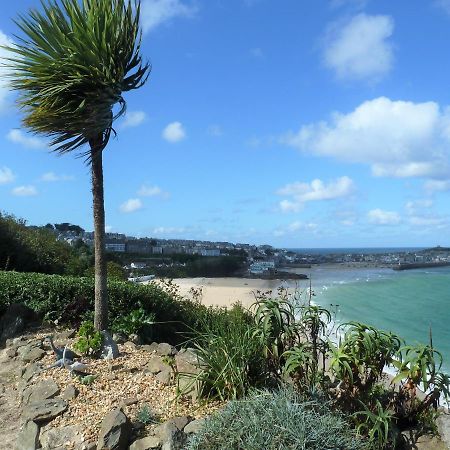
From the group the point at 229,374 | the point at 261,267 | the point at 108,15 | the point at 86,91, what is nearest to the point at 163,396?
the point at 229,374

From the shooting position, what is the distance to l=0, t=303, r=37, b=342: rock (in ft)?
23.5

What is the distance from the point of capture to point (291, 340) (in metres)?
4.36

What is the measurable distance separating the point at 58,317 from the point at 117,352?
2.31 meters

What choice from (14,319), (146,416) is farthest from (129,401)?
(14,319)

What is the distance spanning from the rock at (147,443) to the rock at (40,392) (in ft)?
4.36

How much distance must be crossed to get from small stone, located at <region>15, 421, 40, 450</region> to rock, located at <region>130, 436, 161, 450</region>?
1.00 m

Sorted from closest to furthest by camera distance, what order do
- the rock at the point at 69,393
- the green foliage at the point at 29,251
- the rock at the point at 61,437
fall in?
1. the rock at the point at 61,437
2. the rock at the point at 69,393
3. the green foliage at the point at 29,251

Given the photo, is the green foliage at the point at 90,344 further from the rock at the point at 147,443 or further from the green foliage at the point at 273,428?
the green foliage at the point at 273,428

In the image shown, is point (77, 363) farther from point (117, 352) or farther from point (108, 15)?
point (108, 15)

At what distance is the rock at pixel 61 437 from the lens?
12.6 ft

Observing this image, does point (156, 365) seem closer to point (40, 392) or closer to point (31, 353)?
point (40, 392)

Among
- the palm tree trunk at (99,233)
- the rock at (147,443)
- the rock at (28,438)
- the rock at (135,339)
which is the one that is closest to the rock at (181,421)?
the rock at (147,443)

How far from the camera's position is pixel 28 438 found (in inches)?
162

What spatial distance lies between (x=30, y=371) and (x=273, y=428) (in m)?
3.43
